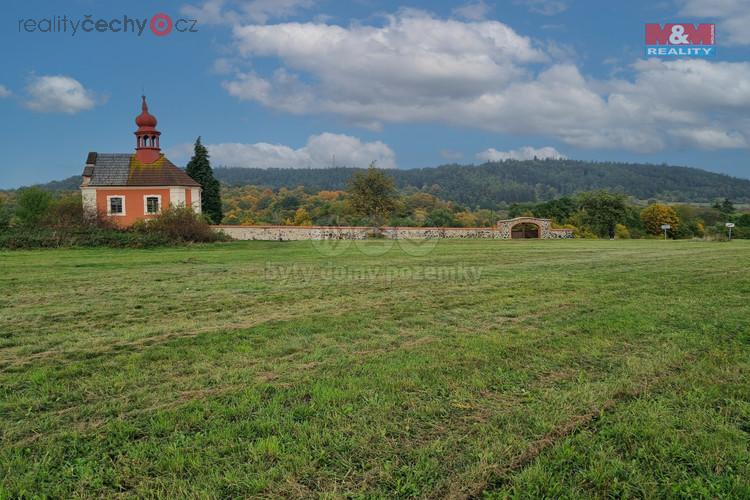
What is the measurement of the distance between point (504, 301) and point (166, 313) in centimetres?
506

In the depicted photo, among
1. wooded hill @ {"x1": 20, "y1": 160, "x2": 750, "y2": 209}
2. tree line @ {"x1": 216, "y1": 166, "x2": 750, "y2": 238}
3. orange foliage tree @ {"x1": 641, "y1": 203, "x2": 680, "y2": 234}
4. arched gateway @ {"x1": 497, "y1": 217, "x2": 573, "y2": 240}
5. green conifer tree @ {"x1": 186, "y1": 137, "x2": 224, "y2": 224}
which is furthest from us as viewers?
wooded hill @ {"x1": 20, "y1": 160, "x2": 750, "y2": 209}

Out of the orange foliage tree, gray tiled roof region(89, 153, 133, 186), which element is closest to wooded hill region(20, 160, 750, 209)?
the orange foliage tree

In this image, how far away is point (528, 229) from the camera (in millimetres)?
38625

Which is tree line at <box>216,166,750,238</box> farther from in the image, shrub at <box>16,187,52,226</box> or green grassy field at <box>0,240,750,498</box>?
green grassy field at <box>0,240,750,498</box>

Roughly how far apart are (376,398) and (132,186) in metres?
35.0

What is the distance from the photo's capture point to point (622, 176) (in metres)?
139

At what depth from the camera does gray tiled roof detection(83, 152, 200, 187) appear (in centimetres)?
3381

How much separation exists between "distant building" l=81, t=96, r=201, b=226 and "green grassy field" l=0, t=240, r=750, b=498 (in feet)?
92.8

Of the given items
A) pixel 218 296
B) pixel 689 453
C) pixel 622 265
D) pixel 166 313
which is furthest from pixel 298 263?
pixel 689 453

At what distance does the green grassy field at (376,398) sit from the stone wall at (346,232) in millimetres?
24444

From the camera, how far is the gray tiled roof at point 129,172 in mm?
33812
